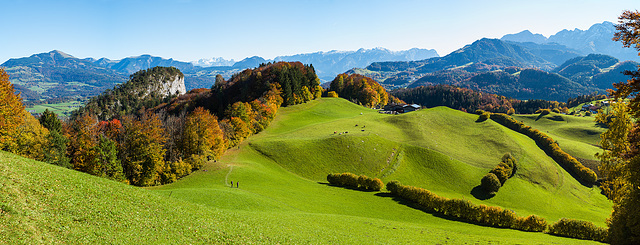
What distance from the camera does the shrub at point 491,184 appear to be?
68750mm

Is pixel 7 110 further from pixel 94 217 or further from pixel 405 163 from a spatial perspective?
pixel 405 163

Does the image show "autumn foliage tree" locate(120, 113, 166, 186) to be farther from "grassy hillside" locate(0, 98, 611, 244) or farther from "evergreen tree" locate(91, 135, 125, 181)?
"grassy hillside" locate(0, 98, 611, 244)

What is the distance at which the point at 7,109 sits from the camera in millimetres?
45719

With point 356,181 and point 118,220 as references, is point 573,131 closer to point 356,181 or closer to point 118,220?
point 356,181

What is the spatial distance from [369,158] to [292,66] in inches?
4064

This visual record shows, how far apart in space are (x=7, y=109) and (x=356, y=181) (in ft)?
216

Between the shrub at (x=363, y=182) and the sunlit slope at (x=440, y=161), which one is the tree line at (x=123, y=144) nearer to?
the sunlit slope at (x=440, y=161)

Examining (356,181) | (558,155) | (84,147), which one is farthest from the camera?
(558,155)

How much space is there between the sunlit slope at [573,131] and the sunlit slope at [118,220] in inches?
4089

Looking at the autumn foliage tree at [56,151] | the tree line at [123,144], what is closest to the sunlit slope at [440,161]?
the tree line at [123,144]

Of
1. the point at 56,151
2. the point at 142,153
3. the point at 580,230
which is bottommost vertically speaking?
the point at 580,230

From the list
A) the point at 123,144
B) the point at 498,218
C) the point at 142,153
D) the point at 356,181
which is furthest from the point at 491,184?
the point at 123,144

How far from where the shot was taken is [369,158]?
81062mm

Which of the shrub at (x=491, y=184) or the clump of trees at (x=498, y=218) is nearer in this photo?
the clump of trees at (x=498, y=218)
